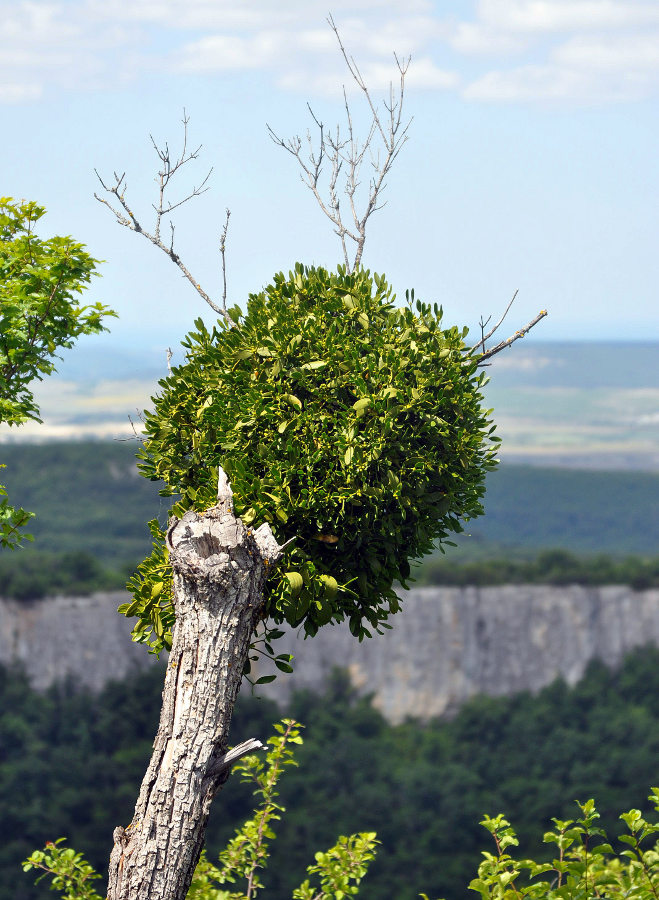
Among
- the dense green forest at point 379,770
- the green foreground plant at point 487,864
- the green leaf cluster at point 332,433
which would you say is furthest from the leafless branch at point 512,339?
the dense green forest at point 379,770

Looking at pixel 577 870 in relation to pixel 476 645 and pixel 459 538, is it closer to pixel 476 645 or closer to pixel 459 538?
pixel 476 645

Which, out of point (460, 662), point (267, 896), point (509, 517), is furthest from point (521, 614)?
point (509, 517)

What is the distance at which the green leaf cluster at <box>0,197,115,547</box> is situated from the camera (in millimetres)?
8883

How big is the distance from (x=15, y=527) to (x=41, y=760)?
36326mm

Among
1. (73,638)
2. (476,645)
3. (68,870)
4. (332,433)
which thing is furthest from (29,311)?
(476,645)

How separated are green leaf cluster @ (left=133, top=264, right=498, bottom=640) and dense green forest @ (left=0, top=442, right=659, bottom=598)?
654mm

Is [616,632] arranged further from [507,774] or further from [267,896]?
[267,896]

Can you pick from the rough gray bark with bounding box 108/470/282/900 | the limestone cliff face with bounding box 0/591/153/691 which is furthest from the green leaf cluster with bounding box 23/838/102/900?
the limestone cliff face with bounding box 0/591/153/691

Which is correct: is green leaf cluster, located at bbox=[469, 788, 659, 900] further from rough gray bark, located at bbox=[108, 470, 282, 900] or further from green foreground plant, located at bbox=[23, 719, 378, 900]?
rough gray bark, located at bbox=[108, 470, 282, 900]

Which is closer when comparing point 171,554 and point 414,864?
point 171,554

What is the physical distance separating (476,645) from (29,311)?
42148 mm

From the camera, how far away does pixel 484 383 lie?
743 centimetres

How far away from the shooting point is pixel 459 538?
259ft

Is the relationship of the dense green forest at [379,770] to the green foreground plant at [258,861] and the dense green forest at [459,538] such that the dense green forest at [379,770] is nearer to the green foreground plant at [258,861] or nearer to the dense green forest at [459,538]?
the dense green forest at [459,538]
